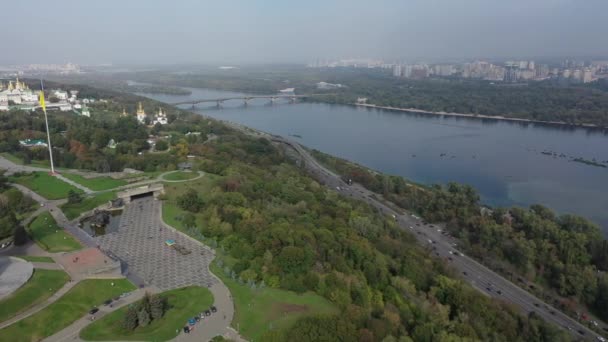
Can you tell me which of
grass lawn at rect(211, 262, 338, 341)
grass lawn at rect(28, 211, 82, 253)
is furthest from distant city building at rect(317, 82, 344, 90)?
grass lawn at rect(211, 262, 338, 341)

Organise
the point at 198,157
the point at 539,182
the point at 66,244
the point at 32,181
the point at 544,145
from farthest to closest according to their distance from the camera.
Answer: the point at 544,145
the point at 539,182
the point at 198,157
the point at 32,181
the point at 66,244

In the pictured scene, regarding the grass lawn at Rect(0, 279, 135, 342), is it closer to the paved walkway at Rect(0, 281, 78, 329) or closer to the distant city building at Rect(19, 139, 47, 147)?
the paved walkway at Rect(0, 281, 78, 329)

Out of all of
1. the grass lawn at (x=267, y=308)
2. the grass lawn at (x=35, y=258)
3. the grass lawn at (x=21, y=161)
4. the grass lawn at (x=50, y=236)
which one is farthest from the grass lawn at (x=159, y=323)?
the grass lawn at (x=21, y=161)

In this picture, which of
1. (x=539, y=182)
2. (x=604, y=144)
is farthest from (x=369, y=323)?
(x=604, y=144)

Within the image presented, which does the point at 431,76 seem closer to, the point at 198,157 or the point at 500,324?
the point at 198,157

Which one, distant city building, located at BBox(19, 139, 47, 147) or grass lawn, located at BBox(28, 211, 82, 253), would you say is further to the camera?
distant city building, located at BBox(19, 139, 47, 147)

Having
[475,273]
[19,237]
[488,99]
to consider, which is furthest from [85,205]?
[488,99]
